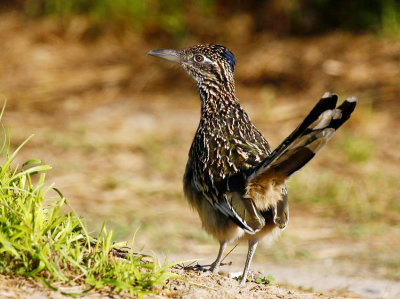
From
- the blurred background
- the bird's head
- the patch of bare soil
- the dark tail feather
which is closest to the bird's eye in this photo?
the bird's head

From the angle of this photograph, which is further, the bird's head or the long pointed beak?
the long pointed beak

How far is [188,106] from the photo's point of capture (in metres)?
11.3

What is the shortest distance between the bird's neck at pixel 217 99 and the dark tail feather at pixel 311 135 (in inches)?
48.9

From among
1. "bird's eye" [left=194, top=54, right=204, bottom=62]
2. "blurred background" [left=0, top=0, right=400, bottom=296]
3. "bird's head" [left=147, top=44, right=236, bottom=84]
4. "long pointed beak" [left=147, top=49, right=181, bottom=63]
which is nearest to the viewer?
"bird's head" [left=147, top=44, right=236, bottom=84]

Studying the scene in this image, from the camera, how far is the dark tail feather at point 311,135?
13.3ft

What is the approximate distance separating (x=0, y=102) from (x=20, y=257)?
8.22 m

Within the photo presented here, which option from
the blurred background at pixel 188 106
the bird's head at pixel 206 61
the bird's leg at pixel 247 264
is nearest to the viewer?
the bird's leg at pixel 247 264

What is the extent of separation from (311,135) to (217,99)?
1717 millimetres

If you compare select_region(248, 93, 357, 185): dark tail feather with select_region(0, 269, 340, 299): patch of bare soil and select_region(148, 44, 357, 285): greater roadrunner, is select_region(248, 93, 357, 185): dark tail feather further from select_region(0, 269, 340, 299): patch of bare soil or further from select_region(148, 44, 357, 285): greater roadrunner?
select_region(0, 269, 340, 299): patch of bare soil

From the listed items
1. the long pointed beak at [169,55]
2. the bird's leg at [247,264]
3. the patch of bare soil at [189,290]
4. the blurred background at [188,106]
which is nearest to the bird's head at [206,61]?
the long pointed beak at [169,55]

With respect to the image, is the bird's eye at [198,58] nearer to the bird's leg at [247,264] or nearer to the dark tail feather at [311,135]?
the bird's leg at [247,264]

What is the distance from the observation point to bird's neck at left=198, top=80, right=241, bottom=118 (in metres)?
5.61

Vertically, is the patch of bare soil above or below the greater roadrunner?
below

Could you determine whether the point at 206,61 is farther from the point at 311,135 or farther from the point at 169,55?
the point at 311,135
